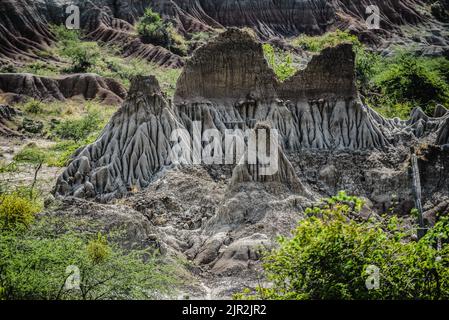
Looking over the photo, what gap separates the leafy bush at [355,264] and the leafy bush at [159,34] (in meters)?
75.7

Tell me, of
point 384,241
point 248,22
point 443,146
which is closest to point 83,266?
point 384,241

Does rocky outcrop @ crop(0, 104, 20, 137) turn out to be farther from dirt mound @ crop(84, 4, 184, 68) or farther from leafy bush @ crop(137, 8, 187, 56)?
leafy bush @ crop(137, 8, 187, 56)

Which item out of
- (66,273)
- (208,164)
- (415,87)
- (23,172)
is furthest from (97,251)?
(415,87)

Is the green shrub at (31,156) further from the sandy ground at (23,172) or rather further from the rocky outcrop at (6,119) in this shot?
the rocky outcrop at (6,119)

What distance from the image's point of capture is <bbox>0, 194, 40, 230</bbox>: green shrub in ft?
51.9

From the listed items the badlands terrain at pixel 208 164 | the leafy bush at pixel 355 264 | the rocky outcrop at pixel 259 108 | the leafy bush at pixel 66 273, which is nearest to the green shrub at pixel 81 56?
the badlands terrain at pixel 208 164

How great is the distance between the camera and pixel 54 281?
12.9 metres

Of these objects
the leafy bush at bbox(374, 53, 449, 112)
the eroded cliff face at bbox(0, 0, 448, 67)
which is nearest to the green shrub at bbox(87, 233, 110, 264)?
the leafy bush at bbox(374, 53, 449, 112)

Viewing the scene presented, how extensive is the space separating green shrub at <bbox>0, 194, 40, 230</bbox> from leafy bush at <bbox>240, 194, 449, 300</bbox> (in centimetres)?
720

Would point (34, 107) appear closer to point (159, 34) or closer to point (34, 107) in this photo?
point (34, 107)

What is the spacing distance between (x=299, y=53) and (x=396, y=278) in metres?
80.1

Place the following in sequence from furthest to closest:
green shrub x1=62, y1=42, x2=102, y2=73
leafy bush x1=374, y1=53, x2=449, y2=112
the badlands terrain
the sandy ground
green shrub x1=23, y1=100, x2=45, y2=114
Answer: green shrub x1=62, y1=42, x2=102, y2=73 < green shrub x1=23, y1=100, x2=45, y2=114 < leafy bush x1=374, y1=53, x2=449, y2=112 < the sandy ground < the badlands terrain

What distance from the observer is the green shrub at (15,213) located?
622 inches
